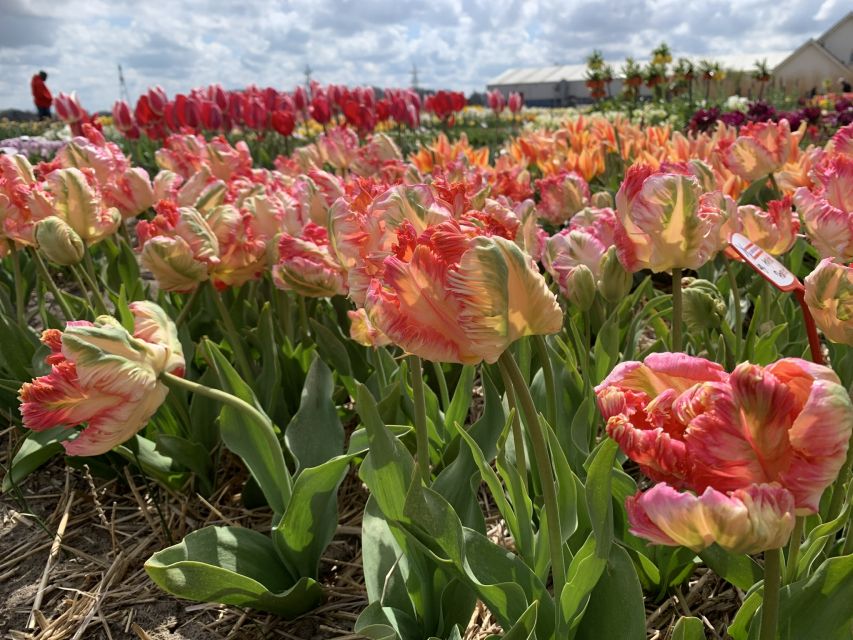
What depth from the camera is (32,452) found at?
1.62 meters

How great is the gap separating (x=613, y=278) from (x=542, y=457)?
0.73 meters

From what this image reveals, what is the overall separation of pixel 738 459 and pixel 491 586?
471mm

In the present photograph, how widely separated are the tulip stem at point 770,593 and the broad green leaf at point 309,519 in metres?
0.66

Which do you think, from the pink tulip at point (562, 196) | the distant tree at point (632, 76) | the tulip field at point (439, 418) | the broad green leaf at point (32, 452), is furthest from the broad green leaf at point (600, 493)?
the distant tree at point (632, 76)

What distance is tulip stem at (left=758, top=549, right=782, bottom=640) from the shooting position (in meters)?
0.68

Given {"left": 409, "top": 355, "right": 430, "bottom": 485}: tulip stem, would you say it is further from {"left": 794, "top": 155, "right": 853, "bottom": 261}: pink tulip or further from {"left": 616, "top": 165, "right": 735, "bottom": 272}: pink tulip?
{"left": 794, "top": 155, "right": 853, "bottom": 261}: pink tulip

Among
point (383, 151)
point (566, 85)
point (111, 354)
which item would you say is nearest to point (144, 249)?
point (111, 354)

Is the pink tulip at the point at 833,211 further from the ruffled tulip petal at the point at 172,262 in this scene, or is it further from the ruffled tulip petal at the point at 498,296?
the ruffled tulip petal at the point at 172,262

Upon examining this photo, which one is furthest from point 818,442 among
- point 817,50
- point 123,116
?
point 817,50

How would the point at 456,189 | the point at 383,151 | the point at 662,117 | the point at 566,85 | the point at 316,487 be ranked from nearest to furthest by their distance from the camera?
the point at 456,189 < the point at 316,487 < the point at 383,151 < the point at 662,117 < the point at 566,85

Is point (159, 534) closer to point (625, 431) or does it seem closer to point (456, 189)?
point (456, 189)

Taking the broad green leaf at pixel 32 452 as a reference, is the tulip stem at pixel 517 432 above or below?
above

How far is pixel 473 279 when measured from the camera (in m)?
0.70

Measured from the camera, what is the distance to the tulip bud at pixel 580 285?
4.81ft
